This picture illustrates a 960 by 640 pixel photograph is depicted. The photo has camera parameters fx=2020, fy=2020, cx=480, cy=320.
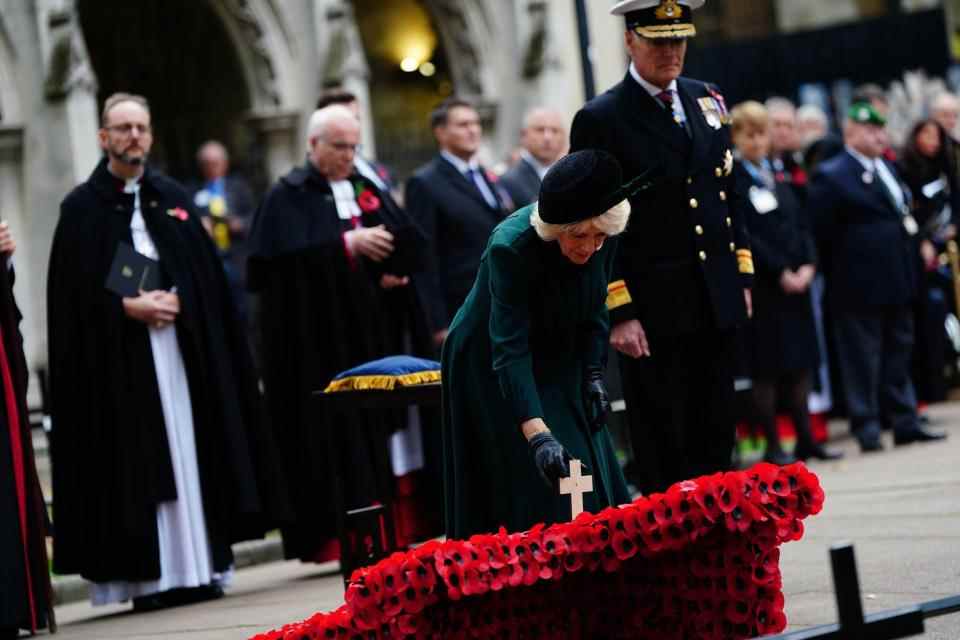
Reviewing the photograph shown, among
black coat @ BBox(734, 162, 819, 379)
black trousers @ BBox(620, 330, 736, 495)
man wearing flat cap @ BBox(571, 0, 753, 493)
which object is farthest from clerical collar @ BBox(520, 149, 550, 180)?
black trousers @ BBox(620, 330, 736, 495)

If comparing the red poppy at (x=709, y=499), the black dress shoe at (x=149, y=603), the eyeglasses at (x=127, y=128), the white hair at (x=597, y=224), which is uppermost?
the eyeglasses at (x=127, y=128)

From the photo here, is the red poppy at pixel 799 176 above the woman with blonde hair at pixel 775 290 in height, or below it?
above

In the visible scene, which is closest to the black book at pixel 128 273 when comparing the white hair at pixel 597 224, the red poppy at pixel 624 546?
the white hair at pixel 597 224

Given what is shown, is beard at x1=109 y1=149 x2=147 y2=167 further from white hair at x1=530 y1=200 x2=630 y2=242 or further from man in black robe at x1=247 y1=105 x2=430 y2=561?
white hair at x1=530 y1=200 x2=630 y2=242

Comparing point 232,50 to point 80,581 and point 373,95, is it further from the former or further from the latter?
point 80,581

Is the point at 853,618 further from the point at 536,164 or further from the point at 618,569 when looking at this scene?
the point at 536,164

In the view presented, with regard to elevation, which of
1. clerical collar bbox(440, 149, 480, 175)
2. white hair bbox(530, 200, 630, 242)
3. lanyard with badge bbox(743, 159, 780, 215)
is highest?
clerical collar bbox(440, 149, 480, 175)

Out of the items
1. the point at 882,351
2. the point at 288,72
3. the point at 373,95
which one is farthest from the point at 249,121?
the point at 882,351

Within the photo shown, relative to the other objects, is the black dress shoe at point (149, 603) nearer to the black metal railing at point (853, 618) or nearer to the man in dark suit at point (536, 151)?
the man in dark suit at point (536, 151)

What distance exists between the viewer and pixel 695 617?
538cm

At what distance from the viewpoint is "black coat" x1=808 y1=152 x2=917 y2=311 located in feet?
41.7

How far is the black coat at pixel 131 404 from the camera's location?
355 inches

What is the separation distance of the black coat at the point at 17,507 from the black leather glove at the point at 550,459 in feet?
10.1

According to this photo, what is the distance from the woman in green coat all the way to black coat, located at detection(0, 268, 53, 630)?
2423 millimetres
